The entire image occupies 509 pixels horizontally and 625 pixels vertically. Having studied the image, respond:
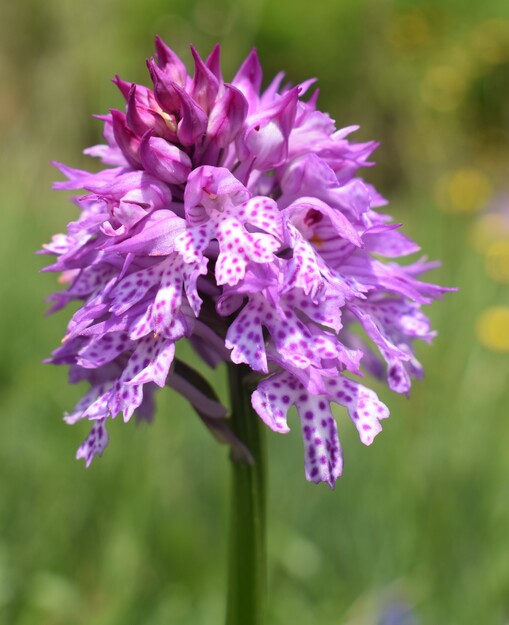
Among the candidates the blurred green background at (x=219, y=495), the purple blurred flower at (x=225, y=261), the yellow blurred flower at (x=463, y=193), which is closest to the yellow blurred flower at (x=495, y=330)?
the blurred green background at (x=219, y=495)

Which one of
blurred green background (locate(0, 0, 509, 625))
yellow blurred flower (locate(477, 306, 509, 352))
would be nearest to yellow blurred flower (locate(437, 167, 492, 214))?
blurred green background (locate(0, 0, 509, 625))

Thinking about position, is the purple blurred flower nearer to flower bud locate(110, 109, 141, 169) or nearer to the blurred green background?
flower bud locate(110, 109, 141, 169)

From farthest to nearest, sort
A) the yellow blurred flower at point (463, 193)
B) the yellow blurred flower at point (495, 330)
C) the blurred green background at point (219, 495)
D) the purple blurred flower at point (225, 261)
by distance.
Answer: the yellow blurred flower at point (463, 193) < the yellow blurred flower at point (495, 330) < the blurred green background at point (219, 495) < the purple blurred flower at point (225, 261)

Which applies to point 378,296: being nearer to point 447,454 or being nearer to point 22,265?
point 447,454

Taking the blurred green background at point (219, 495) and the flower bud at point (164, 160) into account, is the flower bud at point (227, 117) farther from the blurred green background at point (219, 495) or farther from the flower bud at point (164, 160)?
the blurred green background at point (219, 495)

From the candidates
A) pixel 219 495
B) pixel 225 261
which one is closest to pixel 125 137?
pixel 225 261

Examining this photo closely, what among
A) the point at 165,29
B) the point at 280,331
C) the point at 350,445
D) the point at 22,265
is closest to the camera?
the point at 280,331

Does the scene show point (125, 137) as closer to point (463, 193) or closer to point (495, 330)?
point (495, 330)

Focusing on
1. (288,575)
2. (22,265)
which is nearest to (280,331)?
(288,575)
